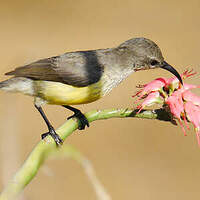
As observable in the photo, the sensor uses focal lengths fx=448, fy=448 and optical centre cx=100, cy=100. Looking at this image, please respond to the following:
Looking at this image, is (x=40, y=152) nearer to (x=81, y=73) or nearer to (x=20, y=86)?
(x=81, y=73)

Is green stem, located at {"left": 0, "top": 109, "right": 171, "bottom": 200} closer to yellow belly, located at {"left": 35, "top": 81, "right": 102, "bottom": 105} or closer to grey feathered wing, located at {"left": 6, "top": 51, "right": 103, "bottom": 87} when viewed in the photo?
yellow belly, located at {"left": 35, "top": 81, "right": 102, "bottom": 105}

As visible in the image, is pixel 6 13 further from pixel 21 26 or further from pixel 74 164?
pixel 74 164

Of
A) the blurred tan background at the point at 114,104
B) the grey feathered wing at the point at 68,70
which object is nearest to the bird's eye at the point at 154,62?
the grey feathered wing at the point at 68,70

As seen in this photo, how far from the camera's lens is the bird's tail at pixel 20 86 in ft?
16.8

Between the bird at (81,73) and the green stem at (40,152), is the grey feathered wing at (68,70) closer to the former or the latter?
the bird at (81,73)

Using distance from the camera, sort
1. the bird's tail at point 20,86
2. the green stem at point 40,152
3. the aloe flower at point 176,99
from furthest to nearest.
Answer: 1. the bird's tail at point 20,86
2. the aloe flower at point 176,99
3. the green stem at point 40,152

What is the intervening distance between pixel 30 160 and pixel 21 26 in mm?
13156

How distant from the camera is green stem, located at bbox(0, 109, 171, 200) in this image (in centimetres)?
246

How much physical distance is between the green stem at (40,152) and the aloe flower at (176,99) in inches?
3.4

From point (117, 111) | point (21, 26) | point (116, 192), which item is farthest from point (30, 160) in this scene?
point (21, 26)

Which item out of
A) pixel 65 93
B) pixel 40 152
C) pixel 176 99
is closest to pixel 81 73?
pixel 65 93

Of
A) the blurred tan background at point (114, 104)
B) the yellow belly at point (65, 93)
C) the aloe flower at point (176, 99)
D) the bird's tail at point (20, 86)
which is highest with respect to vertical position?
the aloe flower at point (176, 99)

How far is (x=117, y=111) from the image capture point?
133 inches

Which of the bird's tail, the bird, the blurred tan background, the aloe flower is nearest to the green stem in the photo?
the aloe flower
